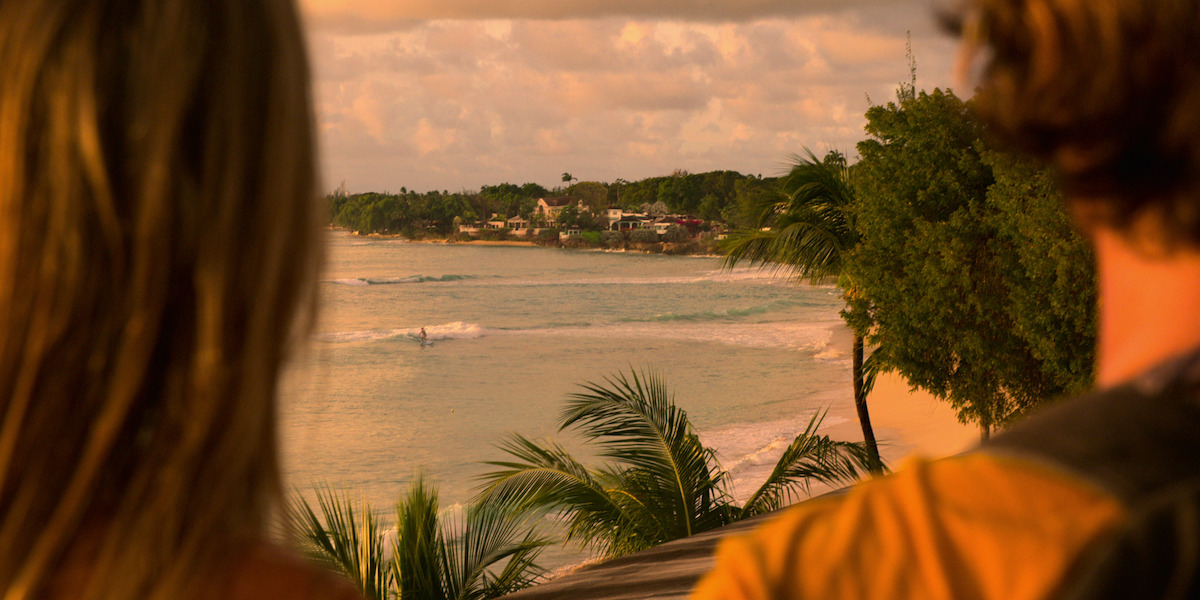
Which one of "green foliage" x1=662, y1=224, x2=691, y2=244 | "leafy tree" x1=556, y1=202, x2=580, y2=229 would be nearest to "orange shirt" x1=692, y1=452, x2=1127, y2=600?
"green foliage" x1=662, y1=224, x2=691, y2=244

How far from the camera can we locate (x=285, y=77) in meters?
0.79

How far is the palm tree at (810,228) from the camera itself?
1830 centimetres

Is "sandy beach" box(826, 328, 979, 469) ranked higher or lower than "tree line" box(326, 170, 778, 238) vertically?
lower

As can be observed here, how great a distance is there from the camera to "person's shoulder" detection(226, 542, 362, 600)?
0.76m

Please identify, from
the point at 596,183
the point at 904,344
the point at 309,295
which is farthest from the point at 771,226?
the point at 596,183

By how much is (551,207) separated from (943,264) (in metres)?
95.4

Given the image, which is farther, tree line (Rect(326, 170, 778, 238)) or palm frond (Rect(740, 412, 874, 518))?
tree line (Rect(326, 170, 778, 238))

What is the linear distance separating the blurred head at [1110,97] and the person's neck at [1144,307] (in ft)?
0.06

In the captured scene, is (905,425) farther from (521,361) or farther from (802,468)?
(521,361)

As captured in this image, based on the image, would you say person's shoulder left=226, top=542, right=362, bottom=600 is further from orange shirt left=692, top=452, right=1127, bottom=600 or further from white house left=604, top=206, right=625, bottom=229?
white house left=604, top=206, right=625, bottom=229

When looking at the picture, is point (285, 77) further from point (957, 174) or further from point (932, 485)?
point (957, 174)

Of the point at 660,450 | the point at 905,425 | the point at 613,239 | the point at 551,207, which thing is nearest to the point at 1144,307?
the point at 660,450

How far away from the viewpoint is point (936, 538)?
0.64 meters

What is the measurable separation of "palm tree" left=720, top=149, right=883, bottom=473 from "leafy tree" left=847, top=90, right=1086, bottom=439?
116 cm
